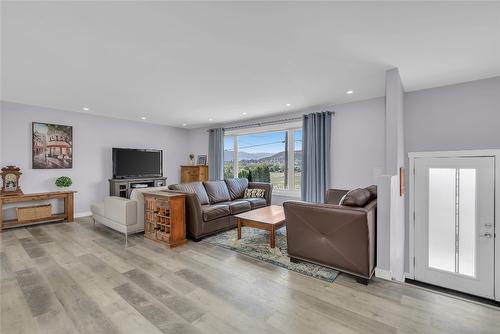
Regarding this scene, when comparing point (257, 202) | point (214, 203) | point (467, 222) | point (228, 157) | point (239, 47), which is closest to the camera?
point (239, 47)

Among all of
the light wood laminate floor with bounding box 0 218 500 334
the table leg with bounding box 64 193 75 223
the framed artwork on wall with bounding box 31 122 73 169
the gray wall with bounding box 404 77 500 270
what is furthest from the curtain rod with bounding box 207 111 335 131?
the table leg with bounding box 64 193 75 223

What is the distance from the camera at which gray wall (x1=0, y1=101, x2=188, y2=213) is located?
4.76 meters

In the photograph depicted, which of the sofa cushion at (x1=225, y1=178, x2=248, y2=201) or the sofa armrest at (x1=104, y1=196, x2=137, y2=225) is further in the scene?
the sofa cushion at (x1=225, y1=178, x2=248, y2=201)

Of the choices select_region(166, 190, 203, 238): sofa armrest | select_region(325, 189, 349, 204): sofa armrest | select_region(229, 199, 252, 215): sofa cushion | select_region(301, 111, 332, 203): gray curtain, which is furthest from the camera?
select_region(301, 111, 332, 203): gray curtain

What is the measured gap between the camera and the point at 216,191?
507 centimetres

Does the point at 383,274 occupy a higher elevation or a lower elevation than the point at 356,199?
lower

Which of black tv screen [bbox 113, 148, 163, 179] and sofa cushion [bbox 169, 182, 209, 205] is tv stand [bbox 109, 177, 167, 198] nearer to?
black tv screen [bbox 113, 148, 163, 179]

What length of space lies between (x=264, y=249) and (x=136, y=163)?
472 centimetres

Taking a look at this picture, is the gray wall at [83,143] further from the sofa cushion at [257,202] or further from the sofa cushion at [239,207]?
the sofa cushion at [239,207]

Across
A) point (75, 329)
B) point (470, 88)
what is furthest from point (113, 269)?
point (470, 88)

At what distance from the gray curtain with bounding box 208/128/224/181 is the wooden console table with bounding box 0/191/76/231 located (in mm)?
3495

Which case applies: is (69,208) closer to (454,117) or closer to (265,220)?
(265,220)

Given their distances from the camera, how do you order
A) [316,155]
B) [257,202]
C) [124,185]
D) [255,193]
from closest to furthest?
[316,155] → [257,202] → [255,193] → [124,185]

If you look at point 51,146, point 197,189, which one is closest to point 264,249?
point 197,189
